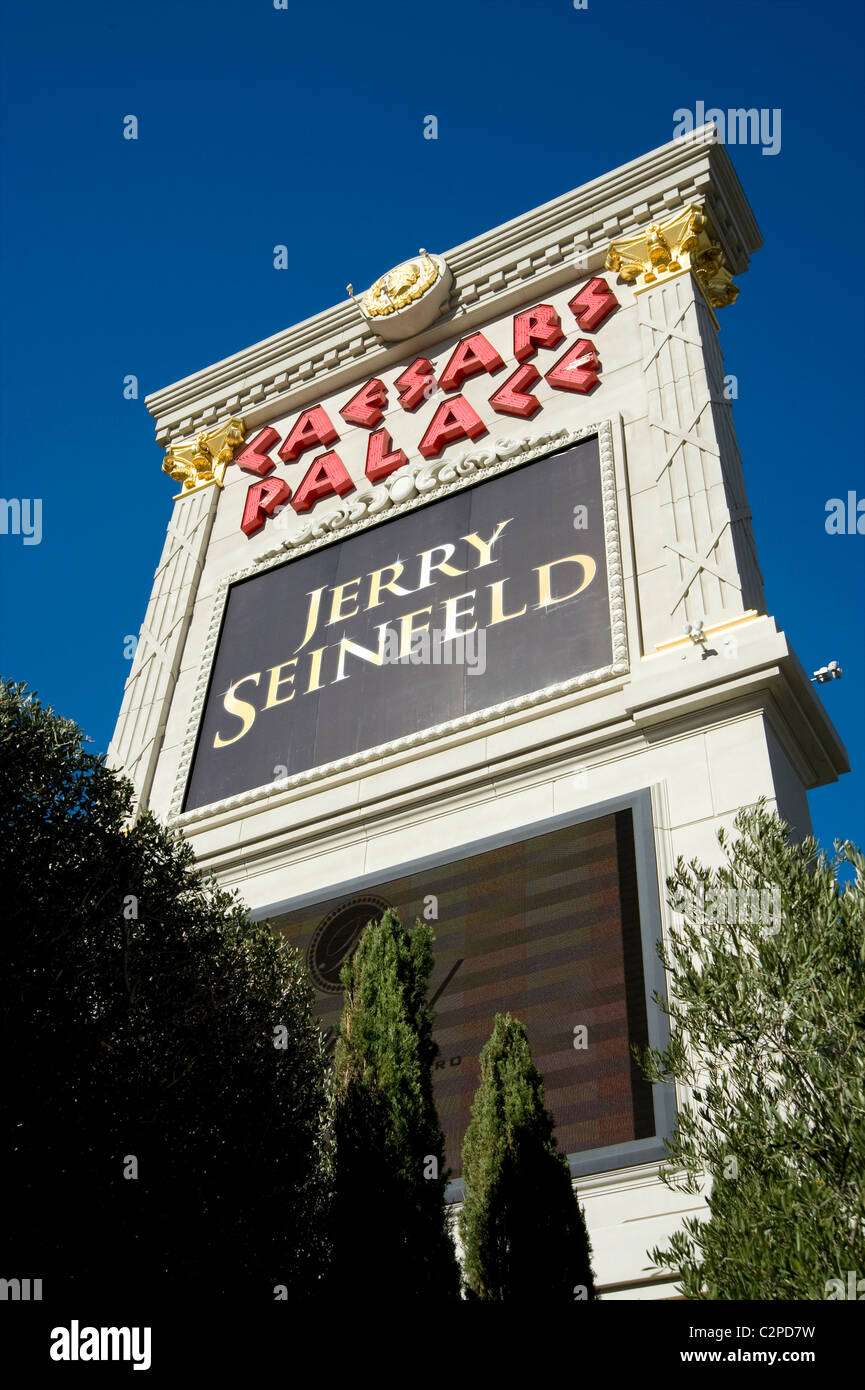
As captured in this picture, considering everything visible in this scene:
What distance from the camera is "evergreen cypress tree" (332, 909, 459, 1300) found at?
970 centimetres

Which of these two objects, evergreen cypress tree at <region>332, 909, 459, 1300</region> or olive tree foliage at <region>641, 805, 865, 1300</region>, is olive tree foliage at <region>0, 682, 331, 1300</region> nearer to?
evergreen cypress tree at <region>332, 909, 459, 1300</region>

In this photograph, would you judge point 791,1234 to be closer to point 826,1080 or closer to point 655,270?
point 826,1080

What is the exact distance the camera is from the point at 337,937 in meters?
15.4

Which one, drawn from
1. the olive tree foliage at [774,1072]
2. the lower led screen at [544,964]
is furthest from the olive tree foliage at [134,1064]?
the olive tree foliage at [774,1072]

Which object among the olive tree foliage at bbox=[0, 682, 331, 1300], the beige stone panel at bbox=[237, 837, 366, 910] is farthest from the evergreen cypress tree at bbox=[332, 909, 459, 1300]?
the beige stone panel at bbox=[237, 837, 366, 910]

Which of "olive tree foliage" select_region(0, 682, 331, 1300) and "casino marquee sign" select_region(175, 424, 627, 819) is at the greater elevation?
"casino marquee sign" select_region(175, 424, 627, 819)

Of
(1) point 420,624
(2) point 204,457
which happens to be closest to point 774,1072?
(1) point 420,624

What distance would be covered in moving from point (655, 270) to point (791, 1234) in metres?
17.4

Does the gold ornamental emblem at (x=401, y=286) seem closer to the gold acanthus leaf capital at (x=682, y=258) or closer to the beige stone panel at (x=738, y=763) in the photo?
the gold acanthus leaf capital at (x=682, y=258)

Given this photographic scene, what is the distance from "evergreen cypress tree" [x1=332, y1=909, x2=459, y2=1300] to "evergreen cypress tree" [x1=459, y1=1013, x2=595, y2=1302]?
41 centimetres

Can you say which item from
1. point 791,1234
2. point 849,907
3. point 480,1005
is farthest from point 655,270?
point 791,1234

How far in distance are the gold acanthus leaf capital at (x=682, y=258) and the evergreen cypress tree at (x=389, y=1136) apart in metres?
14.3

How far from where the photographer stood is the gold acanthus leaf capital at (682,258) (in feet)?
71.4

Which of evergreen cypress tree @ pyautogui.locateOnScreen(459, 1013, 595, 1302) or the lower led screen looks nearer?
evergreen cypress tree @ pyautogui.locateOnScreen(459, 1013, 595, 1302)
